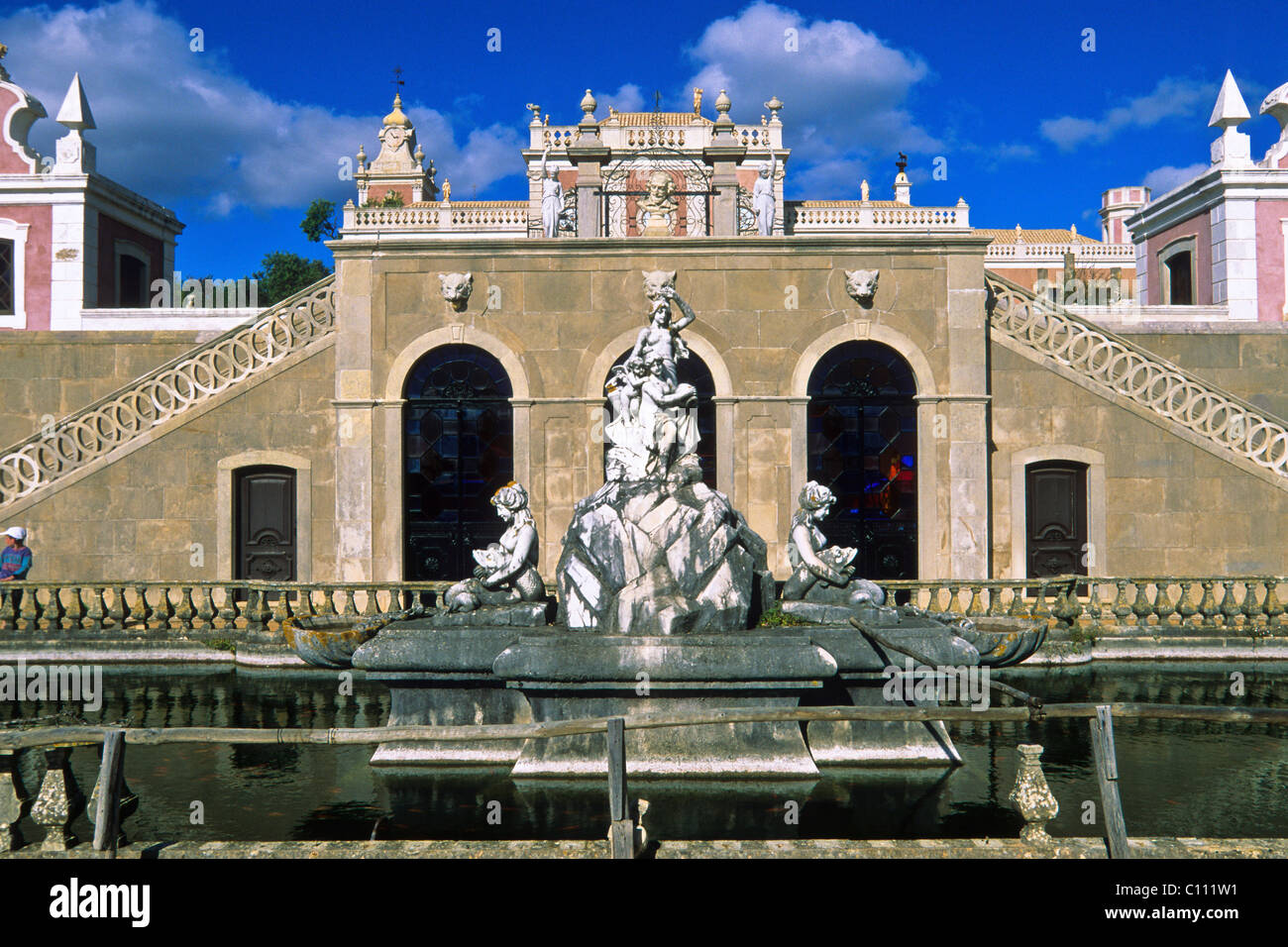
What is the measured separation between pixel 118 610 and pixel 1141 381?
16.9 meters

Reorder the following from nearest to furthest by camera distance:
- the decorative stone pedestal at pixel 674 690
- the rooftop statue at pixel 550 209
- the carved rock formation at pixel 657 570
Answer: the decorative stone pedestal at pixel 674 690
the carved rock formation at pixel 657 570
the rooftop statue at pixel 550 209

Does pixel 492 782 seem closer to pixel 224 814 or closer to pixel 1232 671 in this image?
pixel 224 814

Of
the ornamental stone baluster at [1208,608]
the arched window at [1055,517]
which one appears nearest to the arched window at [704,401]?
the arched window at [1055,517]

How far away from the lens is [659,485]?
934 cm

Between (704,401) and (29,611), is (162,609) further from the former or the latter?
(704,401)

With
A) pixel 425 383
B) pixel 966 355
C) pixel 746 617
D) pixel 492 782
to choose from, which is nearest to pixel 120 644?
pixel 425 383

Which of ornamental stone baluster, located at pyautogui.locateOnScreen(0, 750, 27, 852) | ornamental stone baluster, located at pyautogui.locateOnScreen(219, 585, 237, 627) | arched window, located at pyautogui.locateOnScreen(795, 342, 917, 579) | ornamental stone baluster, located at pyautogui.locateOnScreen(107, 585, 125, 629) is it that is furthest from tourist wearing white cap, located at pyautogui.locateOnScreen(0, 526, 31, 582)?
arched window, located at pyautogui.locateOnScreen(795, 342, 917, 579)

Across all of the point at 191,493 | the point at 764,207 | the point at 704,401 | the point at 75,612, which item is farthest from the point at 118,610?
the point at 764,207

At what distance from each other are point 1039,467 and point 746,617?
35.1ft

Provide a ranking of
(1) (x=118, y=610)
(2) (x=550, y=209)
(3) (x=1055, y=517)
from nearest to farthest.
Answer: (1) (x=118, y=610) < (3) (x=1055, y=517) < (2) (x=550, y=209)

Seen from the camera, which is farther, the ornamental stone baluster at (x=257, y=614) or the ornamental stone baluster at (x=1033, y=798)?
the ornamental stone baluster at (x=257, y=614)

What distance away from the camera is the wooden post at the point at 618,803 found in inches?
226

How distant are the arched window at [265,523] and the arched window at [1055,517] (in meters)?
13.0

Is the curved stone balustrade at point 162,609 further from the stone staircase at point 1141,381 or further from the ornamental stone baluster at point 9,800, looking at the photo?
the stone staircase at point 1141,381
